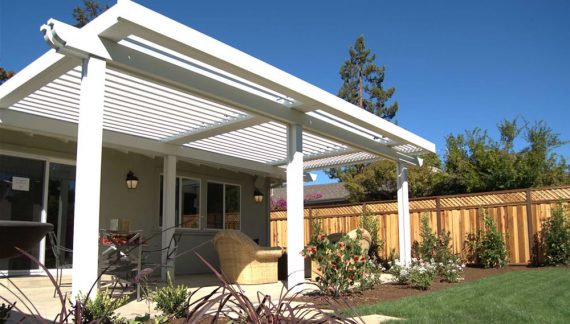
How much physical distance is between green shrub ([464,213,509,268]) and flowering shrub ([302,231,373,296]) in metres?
5.65

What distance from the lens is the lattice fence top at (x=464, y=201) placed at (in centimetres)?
1191

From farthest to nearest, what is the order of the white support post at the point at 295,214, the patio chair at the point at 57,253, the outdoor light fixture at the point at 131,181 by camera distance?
the outdoor light fixture at the point at 131,181, the white support post at the point at 295,214, the patio chair at the point at 57,253

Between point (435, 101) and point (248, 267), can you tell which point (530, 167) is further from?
point (248, 267)

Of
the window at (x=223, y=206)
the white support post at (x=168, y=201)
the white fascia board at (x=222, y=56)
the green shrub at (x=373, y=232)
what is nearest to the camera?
the white fascia board at (x=222, y=56)

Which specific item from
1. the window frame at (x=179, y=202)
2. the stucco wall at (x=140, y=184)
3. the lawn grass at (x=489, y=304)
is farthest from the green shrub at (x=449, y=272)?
the window frame at (x=179, y=202)

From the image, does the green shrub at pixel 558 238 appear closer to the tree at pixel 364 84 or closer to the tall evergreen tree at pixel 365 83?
the tree at pixel 364 84

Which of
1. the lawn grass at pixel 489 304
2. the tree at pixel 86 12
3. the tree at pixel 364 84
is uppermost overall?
the tree at pixel 86 12

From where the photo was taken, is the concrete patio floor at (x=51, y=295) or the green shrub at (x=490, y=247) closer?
the concrete patio floor at (x=51, y=295)

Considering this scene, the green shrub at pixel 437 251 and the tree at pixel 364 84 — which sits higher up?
the tree at pixel 364 84

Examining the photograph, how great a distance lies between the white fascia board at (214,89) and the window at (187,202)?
4472 mm

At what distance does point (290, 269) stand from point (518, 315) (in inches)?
126

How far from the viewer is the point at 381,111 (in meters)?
27.8

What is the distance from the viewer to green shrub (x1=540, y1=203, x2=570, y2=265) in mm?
11195

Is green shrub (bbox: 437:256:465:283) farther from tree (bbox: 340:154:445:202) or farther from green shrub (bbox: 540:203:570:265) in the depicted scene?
tree (bbox: 340:154:445:202)
